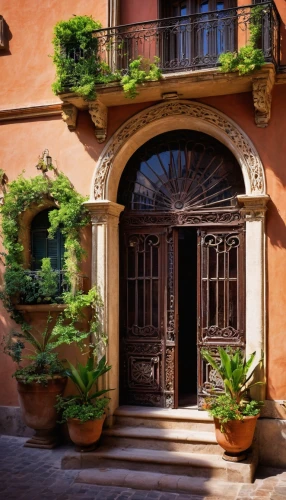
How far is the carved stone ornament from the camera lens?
293 inches

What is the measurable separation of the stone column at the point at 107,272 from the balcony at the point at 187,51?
1120mm

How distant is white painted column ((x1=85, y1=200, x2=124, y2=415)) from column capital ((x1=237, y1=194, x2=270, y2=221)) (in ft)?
6.25

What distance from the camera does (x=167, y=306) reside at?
8156 millimetres

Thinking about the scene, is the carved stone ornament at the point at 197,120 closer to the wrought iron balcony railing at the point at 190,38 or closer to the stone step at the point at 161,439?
the wrought iron balcony railing at the point at 190,38

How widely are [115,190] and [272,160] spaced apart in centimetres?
238

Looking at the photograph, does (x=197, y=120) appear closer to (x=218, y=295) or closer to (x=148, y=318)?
(x=218, y=295)

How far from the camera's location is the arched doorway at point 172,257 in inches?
308

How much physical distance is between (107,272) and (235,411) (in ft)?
8.77

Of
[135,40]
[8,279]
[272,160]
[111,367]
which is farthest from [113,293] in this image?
[135,40]

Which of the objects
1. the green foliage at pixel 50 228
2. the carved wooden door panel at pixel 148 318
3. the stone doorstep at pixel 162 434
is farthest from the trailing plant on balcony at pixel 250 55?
the stone doorstep at pixel 162 434

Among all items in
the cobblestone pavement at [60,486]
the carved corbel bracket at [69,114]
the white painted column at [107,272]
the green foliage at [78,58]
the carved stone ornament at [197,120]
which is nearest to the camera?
the cobblestone pavement at [60,486]

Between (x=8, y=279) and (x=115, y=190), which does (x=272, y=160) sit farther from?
(x=8, y=279)

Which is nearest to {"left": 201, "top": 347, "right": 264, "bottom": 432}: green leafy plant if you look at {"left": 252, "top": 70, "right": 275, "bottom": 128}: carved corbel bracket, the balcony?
{"left": 252, "top": 70, "right": 275, "bottom": 128}: carved corbel bracket

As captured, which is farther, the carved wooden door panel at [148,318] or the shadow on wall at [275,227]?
the carved wooden door panel at [148,318]
